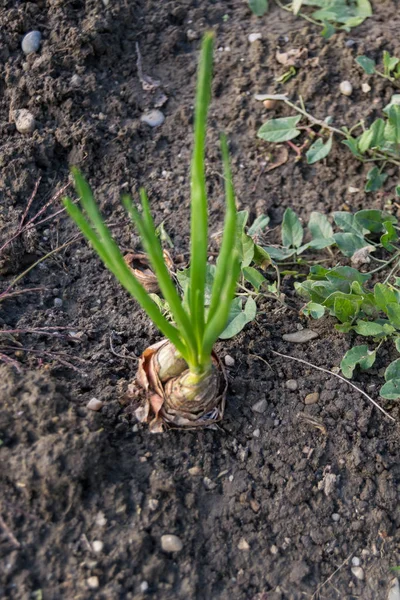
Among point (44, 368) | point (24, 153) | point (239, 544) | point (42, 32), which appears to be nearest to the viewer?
point (239, 544)

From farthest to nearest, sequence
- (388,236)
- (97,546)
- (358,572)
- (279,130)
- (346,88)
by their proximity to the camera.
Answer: (346,88)
(279,130)
(388,236)
(358,572)
(97,546)

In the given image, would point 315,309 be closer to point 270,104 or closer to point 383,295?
point 383,295

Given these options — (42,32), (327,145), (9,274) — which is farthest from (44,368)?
(42,32)

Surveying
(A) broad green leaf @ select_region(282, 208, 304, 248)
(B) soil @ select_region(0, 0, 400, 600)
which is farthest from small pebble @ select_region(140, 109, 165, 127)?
(A) broad green leaf @ select_region(282, 208, 304, 248)

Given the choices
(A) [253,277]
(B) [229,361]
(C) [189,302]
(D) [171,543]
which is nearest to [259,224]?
(A) [253,277]

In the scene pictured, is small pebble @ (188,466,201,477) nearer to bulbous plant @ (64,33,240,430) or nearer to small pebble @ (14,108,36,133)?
A: bulbous plant @ (64,33,240,430)

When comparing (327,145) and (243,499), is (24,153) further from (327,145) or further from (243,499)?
(243,499)

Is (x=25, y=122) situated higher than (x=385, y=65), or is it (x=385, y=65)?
(x=25, y=122)

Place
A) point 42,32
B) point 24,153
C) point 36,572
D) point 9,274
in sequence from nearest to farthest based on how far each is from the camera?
point 36,572 → point 9,274 → point 24,153 → point 42,32
